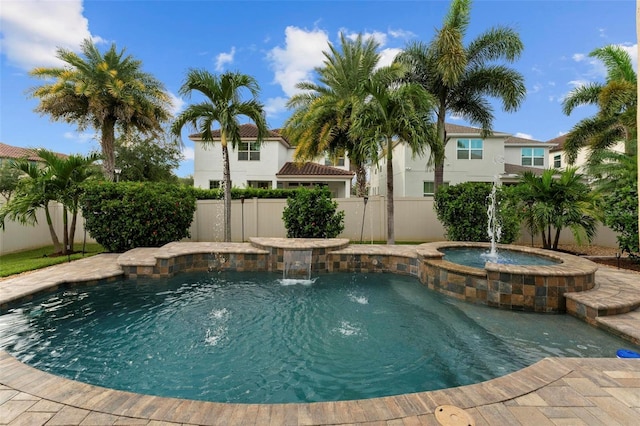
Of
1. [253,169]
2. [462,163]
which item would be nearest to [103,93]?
[253,169]

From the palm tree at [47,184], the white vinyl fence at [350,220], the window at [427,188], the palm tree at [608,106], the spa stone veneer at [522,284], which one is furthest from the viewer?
the window at [427,188]

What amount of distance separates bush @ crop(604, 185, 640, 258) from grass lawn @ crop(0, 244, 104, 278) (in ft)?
52.2

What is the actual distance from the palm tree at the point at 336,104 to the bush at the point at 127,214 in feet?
23.8

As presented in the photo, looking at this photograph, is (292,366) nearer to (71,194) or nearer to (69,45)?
(71,194)

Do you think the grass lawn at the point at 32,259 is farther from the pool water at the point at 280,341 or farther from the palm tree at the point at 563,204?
the palm tree at the point at 563,204

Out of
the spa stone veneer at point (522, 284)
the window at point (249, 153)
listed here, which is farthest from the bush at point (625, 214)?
the window at point (249, 153)

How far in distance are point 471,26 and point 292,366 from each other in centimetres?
1571

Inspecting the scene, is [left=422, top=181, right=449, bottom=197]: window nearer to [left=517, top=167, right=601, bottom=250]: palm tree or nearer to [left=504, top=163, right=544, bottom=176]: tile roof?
[left=504, top=163, right=544, bottom=176]: tile roof

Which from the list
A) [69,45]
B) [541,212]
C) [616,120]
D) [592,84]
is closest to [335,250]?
[541,212]

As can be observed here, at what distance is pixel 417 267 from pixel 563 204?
21.2ft

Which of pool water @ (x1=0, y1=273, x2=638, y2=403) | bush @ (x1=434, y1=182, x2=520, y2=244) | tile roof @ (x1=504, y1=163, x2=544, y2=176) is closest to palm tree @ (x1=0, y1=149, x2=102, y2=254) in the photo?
pool water @ (x1=0, y1=273, x2=638, y2=403)

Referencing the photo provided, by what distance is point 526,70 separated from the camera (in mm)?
13492

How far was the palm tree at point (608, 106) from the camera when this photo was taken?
1227cm

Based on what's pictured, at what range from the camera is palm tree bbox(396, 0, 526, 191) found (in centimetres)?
1254
